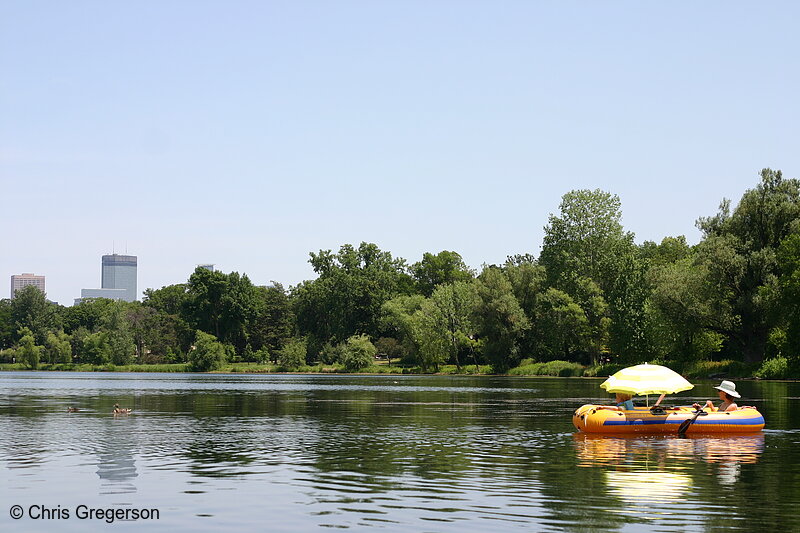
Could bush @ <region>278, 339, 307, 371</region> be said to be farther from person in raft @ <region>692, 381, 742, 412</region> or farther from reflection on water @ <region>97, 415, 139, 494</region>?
person in raft @ <region>692, 381, 742, 412</region>

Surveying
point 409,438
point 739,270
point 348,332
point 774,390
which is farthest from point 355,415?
point 348,332

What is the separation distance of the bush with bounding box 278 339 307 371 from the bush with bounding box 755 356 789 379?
105134 mm

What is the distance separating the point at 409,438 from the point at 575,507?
1703cm

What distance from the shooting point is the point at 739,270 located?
99.8m

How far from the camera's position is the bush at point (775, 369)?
94.1m

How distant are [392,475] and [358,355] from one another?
142633 millimetres

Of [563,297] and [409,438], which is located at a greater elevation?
[563,297]

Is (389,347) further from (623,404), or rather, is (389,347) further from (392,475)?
(392,475)

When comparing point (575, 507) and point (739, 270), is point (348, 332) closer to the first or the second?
point (739, 270)

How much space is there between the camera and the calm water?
63.1 feet

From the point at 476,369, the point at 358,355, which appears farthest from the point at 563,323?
the point at 358,355

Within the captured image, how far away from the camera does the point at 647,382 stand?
3872cm

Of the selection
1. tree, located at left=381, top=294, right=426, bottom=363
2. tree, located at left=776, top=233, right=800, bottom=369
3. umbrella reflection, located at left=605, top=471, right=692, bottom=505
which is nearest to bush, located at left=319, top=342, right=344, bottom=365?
tree, located at left=381, top=294, right=426, bottom=363

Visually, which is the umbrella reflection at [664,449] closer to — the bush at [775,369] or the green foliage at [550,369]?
the bush at [775,369]
